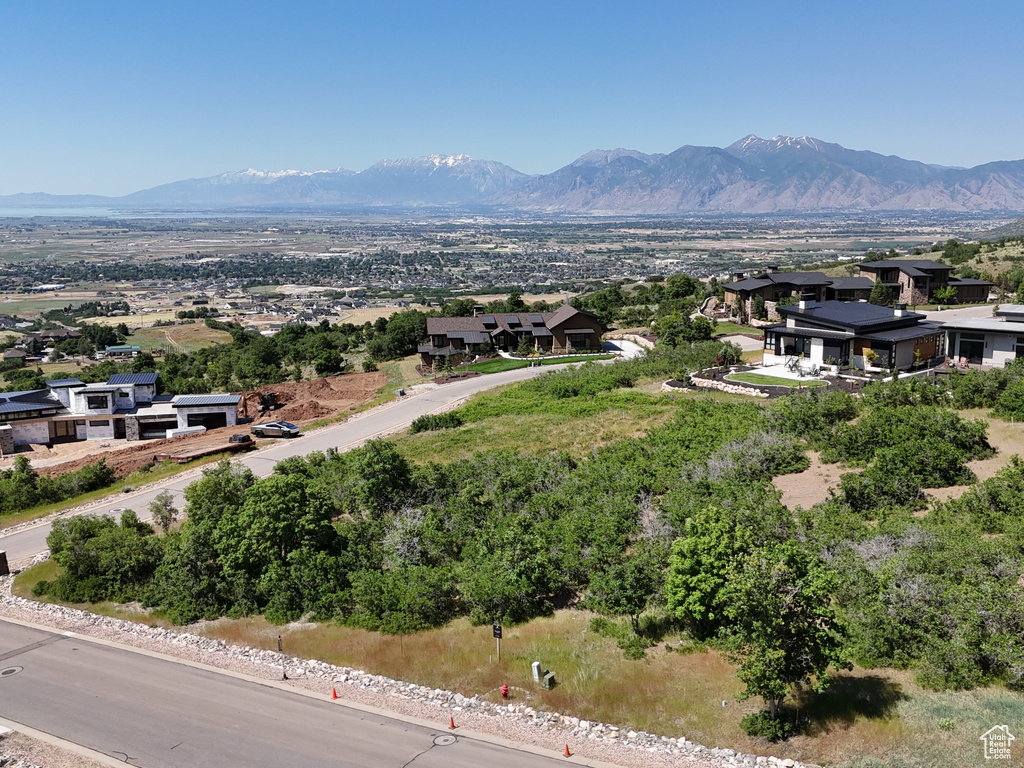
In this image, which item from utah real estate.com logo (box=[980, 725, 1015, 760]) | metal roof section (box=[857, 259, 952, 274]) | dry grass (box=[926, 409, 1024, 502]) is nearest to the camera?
utah real estate.com logo (box=[980, 725, 1015, 760])

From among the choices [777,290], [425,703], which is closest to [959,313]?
[777,290]

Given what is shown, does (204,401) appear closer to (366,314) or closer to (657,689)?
(657,689)

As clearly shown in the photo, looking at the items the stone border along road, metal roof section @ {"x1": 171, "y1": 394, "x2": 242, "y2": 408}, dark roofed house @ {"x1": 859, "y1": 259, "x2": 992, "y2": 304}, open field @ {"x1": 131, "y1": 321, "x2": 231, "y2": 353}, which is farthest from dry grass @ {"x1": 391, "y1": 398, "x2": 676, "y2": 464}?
open field @ {"x1": 131, "y1": 321, "x2": 231, "y2": 353}

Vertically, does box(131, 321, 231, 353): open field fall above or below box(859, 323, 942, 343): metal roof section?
below

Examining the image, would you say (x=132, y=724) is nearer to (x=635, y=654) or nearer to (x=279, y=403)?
(x=635, y=654)

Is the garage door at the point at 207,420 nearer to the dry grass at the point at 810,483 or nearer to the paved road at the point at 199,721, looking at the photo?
the paved road at the point at 199,721

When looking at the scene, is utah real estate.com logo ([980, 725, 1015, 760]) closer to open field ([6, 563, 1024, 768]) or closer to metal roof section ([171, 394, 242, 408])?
open field ([6, 563, 1024, 768])

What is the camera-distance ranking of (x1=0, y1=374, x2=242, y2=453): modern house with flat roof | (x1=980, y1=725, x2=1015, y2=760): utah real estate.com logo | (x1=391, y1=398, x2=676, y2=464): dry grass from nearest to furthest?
(x1=980, y1=725, x2=1015, y2=760): utah real estate.com logo < (x1=391, y1=398, x2=676, y2=464): dry grass < (x1=0, y1=374, x2=242, y2=453): modern house with flat roof

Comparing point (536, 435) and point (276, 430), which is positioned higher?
point (536, 435)
